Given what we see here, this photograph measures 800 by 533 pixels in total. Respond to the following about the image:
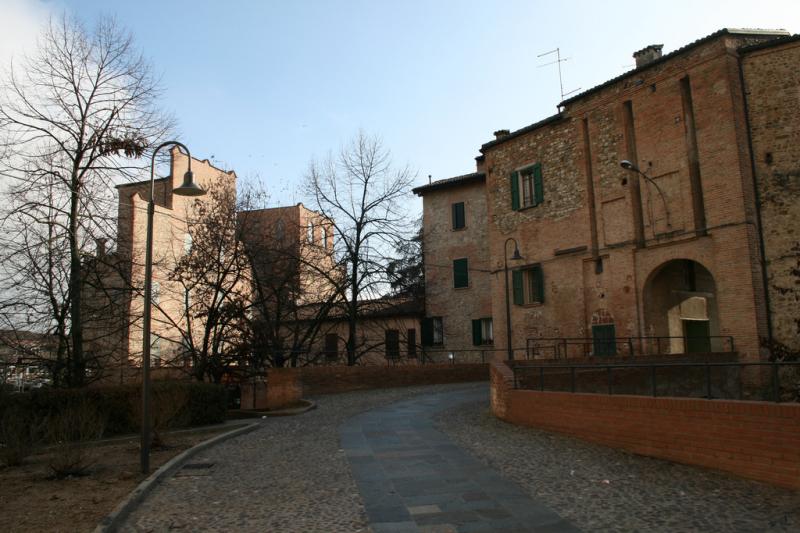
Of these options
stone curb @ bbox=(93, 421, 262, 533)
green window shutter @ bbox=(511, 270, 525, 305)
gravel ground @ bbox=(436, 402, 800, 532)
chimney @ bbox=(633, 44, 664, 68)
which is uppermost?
chimney @ bbox=(633, 44, 664, 68)

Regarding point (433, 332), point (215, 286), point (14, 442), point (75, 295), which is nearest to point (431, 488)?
point (14, 442)

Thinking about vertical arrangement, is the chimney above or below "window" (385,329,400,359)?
above

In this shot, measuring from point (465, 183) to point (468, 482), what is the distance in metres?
29.3

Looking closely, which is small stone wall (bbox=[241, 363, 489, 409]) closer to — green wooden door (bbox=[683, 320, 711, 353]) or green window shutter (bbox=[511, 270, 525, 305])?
green window shutter (bbox=[511, 270, 525, 305])

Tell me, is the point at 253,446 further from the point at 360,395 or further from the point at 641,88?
the point at 641,88

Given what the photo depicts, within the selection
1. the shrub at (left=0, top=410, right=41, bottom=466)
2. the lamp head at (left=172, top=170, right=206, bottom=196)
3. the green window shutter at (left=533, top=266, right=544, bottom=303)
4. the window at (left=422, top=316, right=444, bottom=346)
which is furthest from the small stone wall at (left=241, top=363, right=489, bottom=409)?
the lamp head at (left=172, top=170, right=206, bottom=196)

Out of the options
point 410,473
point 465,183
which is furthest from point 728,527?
point 465,183

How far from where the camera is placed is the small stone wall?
20.6 metres

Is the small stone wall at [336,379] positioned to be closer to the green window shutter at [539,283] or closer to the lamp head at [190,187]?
the green window shutter at [539,283]

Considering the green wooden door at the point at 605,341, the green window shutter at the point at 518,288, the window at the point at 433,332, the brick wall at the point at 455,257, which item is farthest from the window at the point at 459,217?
the green wooden door at the point at 605,341

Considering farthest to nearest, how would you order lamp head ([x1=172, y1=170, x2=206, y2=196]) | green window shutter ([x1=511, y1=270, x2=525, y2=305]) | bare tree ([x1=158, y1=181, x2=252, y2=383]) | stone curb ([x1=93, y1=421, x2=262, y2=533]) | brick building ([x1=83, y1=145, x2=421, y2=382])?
green window shutter ([x1=511, y1=270, x2=525, y2=305])
bare tree ([x1=158, y1=181, x2=252, y2=383])
brick building ([x1=83, y1=145, x2=421, y2=382])
lamp head ([x1=172, y1=170, x2=206, y2=196])
stone curb ([x1=93, y1=421, x2=262, y2=533])

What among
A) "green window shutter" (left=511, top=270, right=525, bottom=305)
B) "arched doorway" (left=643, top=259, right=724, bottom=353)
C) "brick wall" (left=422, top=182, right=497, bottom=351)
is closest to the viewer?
"arched doorway" (left=643, top=259, right=724, bottom=353)

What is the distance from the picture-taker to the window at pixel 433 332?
3675cm

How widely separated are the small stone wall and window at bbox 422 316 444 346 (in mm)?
7286
